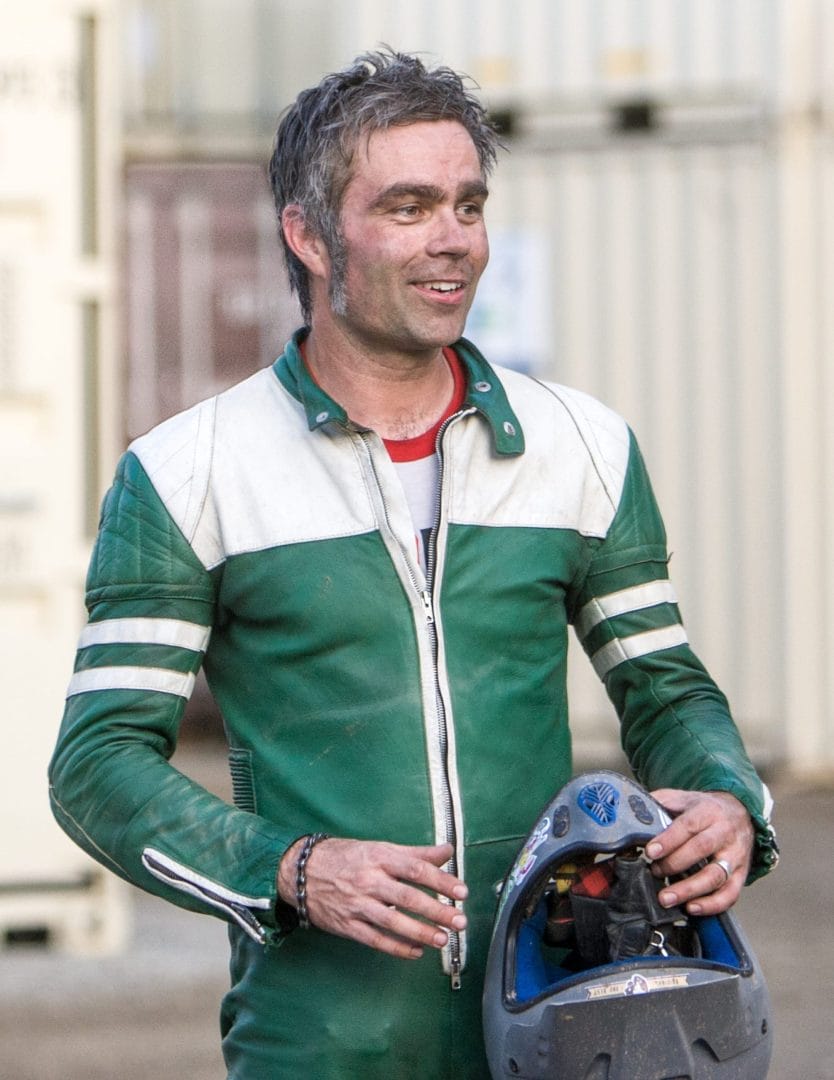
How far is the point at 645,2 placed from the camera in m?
9.33

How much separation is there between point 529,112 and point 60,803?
23.6 ft

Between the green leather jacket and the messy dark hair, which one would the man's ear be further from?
the green leather jacket

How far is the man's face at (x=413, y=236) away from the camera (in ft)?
9.02

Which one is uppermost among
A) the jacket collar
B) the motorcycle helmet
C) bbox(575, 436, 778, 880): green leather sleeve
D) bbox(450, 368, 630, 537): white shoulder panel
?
the jacket collar

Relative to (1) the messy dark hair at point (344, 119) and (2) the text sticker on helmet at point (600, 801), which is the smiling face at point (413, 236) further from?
(2) the text sticker on helmet at point (600, 801)

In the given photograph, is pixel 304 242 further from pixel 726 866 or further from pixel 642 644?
pixel 726 866

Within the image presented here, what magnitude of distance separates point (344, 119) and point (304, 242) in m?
0.20

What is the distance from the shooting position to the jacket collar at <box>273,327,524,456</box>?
9.04 ft

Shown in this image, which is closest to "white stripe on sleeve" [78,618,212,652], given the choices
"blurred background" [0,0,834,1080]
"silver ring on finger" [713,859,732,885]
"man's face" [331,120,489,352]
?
"man's face" [331,120,489,352]

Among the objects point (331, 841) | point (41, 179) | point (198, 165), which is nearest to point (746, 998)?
point (331, 841)

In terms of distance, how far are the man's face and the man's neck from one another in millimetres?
38

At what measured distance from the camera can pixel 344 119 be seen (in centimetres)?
278

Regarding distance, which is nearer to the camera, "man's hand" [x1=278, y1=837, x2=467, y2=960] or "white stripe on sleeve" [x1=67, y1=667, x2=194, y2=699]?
"man's hand" [x1=278, y1=837, x2=467, y2=960]

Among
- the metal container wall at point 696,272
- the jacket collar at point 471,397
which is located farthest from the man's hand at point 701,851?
the metal container wall at point 696,272
